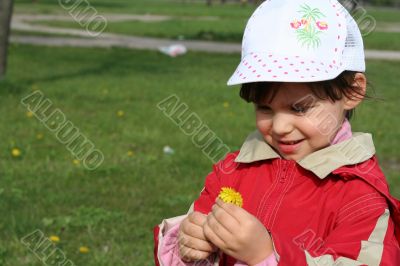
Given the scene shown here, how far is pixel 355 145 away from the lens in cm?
206

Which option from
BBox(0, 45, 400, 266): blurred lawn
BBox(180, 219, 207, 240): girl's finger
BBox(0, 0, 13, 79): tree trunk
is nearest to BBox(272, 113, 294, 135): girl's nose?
BBox(180, 219, 207, 240): girl's finger

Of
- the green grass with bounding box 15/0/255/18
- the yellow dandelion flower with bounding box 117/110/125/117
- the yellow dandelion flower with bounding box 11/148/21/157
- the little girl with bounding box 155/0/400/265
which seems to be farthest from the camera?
the green grass with bounding box 15/0/255/18

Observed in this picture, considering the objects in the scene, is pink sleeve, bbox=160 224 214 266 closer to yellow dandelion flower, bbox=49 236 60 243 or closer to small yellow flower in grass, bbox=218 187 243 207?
small yellow flower in grass, bbox=218 187 243 207

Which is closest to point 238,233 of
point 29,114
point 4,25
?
point 29,114

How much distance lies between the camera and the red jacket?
73.2 inches

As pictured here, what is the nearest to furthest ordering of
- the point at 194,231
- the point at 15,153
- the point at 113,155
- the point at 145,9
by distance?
the point at 194,231 → the point at 15,153 → the point at 113,155 → the point at 145,9

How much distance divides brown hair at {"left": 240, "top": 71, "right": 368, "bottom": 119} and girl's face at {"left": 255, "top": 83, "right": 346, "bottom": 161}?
0.01 metres

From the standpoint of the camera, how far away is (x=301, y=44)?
6.40 feet

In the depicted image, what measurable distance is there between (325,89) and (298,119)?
117 mm

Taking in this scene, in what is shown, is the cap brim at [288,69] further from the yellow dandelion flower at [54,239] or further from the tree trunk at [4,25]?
the tree trunk at [4,25]

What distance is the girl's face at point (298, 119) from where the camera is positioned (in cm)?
199

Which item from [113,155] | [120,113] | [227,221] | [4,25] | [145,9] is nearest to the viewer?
[227,221]

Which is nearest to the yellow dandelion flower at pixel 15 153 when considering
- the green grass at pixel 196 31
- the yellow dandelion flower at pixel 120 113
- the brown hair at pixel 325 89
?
the yellow dandelion flower at pixel 120 113

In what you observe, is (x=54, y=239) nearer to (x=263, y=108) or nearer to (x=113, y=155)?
(x=113, y=155)
